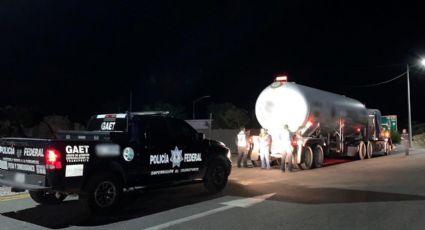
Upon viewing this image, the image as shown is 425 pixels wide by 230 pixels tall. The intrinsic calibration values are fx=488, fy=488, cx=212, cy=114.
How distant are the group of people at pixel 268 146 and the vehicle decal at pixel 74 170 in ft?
31.9

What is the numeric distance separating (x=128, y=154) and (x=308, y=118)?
10.8 meters

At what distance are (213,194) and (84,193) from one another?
3.47 meters

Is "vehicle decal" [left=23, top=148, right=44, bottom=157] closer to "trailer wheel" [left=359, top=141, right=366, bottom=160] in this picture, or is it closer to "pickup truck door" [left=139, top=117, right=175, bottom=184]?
"pickup truck door" [left=139, top=117, right=175, bottom=184]

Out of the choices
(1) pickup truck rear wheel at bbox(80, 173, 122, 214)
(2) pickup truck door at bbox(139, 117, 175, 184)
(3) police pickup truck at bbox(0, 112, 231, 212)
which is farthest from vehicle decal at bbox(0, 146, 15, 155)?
(2) pickup truck door at bbox(139, 117, 175, 184)

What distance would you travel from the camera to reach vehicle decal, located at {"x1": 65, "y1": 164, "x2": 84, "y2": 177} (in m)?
8.16

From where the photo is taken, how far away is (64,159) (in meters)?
8.09

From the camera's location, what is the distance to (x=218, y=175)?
11508mm

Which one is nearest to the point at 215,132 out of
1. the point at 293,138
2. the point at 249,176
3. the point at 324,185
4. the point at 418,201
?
the point at 293,138

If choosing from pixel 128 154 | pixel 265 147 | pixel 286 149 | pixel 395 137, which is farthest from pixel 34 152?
pixel 395 137

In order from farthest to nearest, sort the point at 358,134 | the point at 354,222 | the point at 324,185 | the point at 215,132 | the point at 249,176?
the point at 215,132, the point at 358,134, the point at 249,176, the point at 324,185, the point at 354,222

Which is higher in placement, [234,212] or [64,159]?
[64,159]

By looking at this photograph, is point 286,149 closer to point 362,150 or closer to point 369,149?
point 362,150

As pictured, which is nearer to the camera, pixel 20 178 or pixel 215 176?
pixel 20 178

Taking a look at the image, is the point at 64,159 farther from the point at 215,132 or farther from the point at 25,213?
the point at 215,132
